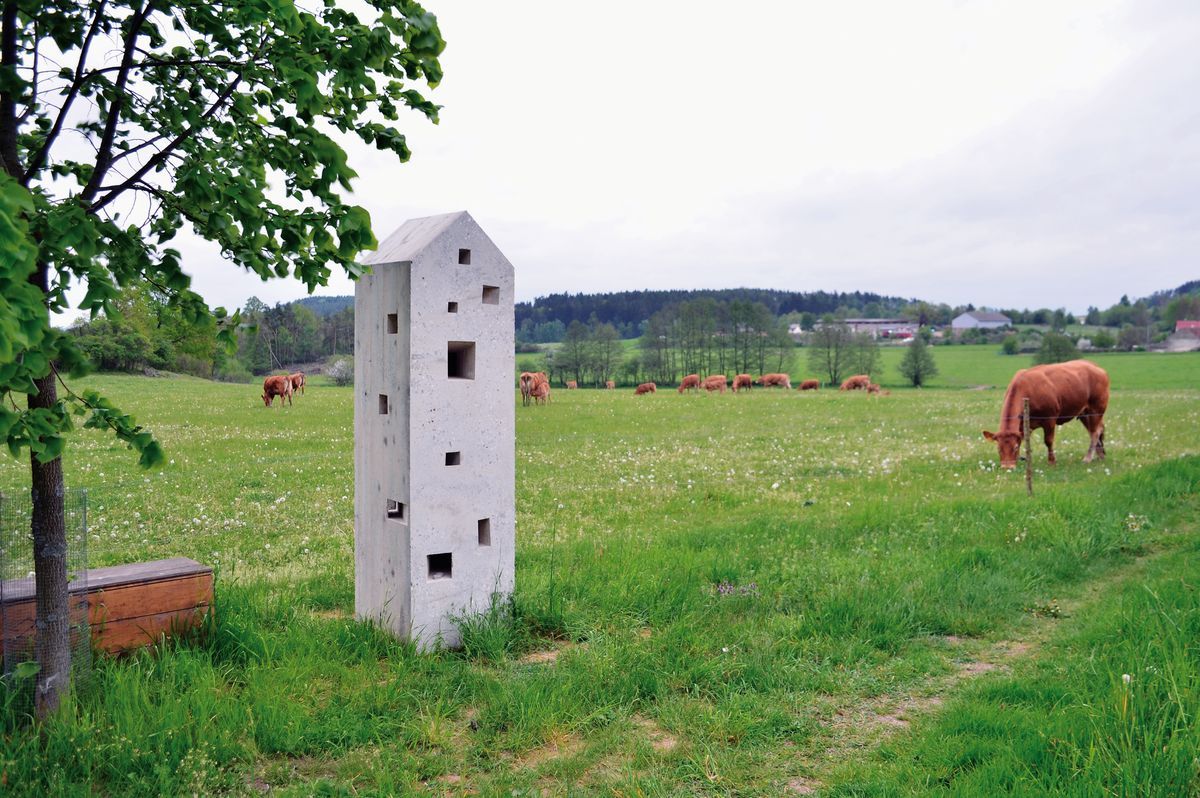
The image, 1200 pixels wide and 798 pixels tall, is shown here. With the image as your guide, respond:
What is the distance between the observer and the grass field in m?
5.36

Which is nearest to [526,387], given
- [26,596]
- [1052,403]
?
[1052,403]

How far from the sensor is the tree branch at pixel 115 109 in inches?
210

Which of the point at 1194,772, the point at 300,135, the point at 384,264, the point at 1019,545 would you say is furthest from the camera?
the point at 1019,545

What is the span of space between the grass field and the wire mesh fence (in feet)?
0.93

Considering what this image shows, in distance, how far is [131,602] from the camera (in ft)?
22.3

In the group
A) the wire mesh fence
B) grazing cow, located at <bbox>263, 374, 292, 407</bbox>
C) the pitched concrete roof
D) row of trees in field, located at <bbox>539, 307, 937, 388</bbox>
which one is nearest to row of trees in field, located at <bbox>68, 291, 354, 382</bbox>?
grazing cow, located at <bbox>263, 374, 292, 407</bbox>

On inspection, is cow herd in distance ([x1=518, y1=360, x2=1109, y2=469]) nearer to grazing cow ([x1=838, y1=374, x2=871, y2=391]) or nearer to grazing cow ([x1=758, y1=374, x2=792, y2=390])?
grazing cow ([x1=838, y1=374, x2=871, y2=391])

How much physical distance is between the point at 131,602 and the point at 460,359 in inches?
136

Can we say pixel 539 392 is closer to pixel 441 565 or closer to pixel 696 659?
pixel 441 565

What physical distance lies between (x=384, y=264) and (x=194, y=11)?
8.93 ft

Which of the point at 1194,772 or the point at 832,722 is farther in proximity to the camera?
the point at 832,722

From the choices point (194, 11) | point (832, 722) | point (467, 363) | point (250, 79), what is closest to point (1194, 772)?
point (832, 722)

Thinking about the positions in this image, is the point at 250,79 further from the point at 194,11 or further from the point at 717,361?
the point at 717,361

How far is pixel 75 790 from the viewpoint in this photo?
4.85 m
